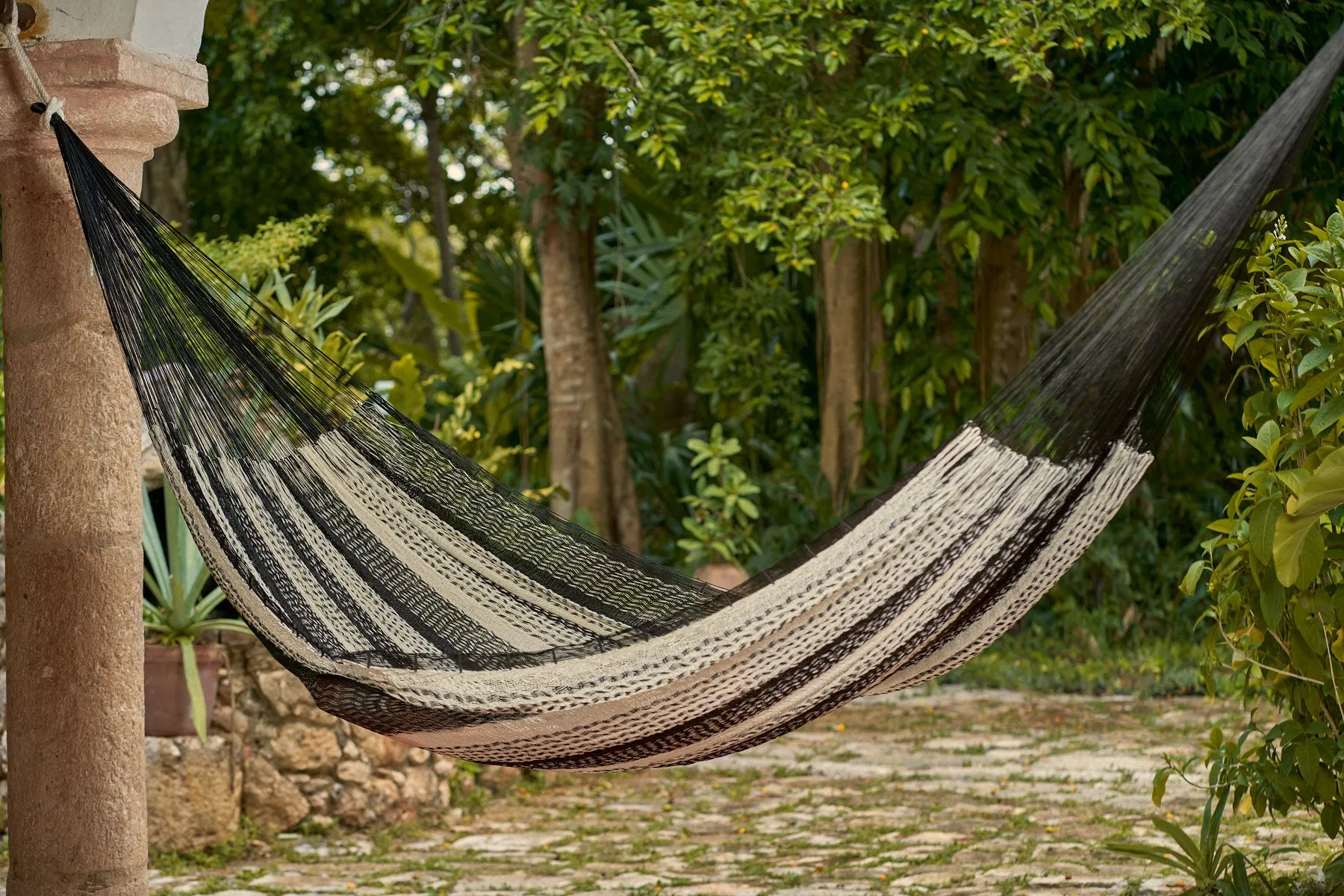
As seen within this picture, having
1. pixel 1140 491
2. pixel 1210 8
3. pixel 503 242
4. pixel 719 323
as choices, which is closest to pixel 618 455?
pixel 719 323

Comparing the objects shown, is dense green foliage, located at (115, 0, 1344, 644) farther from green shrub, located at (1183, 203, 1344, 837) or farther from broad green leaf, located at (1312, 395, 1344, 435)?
broad green leaf, located at (1312, 395, 1344, 435)

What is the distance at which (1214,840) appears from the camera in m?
2.52

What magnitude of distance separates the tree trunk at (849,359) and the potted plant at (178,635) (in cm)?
316

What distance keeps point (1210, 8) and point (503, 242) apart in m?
3.57

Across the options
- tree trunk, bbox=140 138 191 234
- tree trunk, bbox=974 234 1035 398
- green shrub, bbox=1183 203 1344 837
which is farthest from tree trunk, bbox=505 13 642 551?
green shrub, bbox=1183 203 1344 837

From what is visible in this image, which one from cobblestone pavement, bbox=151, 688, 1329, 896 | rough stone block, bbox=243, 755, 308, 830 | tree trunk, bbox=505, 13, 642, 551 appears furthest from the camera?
tree trunk, bbox=505, 13, 642, 551

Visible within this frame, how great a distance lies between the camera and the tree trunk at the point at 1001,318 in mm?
6004

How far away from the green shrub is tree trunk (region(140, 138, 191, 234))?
6.08 m

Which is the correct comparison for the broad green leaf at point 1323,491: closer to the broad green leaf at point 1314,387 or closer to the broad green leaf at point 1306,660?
the broad green leaf at point 1314,387

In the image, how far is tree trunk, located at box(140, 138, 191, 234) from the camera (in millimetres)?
7418

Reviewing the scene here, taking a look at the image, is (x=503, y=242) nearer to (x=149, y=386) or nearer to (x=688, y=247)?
(x=688, y=247)

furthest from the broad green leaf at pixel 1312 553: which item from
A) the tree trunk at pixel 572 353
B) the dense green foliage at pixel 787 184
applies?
the tree trunk at pixel 572 353

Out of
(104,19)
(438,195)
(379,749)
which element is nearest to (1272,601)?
(104,19)

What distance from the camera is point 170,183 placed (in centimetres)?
747
